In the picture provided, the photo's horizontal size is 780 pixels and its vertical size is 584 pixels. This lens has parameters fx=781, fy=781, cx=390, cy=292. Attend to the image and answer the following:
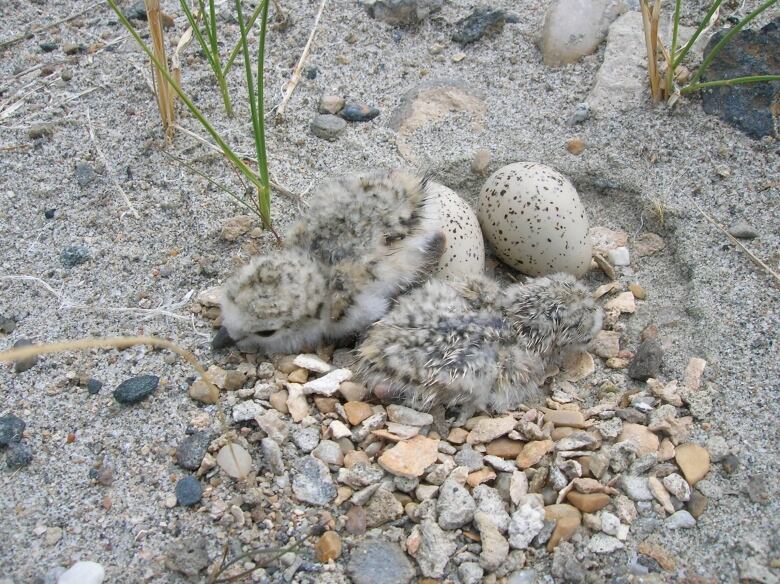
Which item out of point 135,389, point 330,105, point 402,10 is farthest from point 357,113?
point 135,389

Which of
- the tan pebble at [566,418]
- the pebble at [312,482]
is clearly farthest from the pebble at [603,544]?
the pebble at [312,482]

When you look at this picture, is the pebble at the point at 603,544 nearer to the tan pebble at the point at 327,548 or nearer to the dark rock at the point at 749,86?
the tan pebble at the point at 327,548

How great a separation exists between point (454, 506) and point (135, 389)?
1.07m

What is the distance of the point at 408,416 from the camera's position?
251 cm

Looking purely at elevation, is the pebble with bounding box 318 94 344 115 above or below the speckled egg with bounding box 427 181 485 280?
above

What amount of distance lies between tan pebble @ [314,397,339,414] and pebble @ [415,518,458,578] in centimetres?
51

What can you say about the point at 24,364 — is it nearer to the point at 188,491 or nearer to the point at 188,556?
the point at 188,491

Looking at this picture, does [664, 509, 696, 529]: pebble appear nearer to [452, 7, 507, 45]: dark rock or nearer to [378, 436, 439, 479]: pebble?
[378, 436, 439, 479]: pebble

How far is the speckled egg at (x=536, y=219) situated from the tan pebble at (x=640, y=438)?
720mm

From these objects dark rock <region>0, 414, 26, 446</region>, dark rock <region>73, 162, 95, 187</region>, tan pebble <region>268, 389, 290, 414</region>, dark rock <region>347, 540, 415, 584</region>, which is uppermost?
dark rock <region>73, 162, 95, 187</region>

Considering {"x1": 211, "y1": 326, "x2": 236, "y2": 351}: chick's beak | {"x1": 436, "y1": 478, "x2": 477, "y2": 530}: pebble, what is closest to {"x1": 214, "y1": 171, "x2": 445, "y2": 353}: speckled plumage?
{"x1": 211, "y1": 326, "x2": 236, "y2": 351}: chick's beak

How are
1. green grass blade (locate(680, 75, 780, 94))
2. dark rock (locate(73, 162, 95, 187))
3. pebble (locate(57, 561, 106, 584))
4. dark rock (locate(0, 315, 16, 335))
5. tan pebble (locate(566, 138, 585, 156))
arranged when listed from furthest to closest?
tan pebble (locate(566, 138, 585, 156)), dark rock (locate(73, 162, 95, 187)), green grass blade (locate(680, 75, 780, 94)), dark rock (locate(0, 315, 16, 335)), pebble (locate(57, 561, 106, 584))

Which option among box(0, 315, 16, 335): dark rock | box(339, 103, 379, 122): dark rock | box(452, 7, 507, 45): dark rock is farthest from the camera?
box(452, 7, 507, 45): dark rock

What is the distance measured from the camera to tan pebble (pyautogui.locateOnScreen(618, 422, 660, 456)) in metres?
2.39
